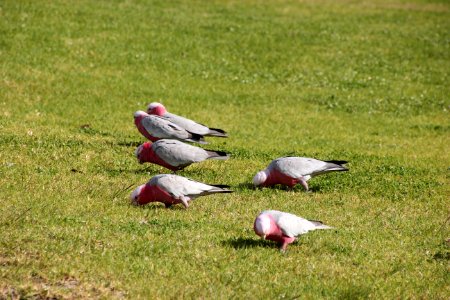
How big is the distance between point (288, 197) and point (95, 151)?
3.92 metres

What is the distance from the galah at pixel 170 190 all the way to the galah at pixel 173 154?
5.60 ft

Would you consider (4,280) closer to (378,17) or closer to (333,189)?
(333,189)

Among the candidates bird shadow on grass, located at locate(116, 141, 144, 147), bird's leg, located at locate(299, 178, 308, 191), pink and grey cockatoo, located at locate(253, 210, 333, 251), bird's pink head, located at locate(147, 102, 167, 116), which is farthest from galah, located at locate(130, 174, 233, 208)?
bird's pink head, located at locate(147, 102, 167, 116)

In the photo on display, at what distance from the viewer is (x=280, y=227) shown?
9180mm

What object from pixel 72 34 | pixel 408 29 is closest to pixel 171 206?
pixel 72 34

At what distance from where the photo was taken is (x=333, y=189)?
1277 cm

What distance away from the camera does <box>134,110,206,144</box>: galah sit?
14047 millimetres

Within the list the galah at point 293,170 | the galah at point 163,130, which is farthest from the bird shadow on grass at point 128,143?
the galah at point 293,170

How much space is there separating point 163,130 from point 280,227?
17.6ft

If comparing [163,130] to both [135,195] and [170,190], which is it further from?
[170,190]

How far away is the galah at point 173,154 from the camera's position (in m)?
12.3

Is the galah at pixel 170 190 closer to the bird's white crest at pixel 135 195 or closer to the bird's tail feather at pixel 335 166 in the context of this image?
the bird's white crest at pixel 135 195

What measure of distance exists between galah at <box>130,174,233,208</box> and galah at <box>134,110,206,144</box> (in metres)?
3.45

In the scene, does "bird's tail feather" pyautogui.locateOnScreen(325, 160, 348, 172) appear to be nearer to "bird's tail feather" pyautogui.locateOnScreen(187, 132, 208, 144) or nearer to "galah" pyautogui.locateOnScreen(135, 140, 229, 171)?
"galah" pyautogui.locateOnScreen(135, 140, 229, 171)
